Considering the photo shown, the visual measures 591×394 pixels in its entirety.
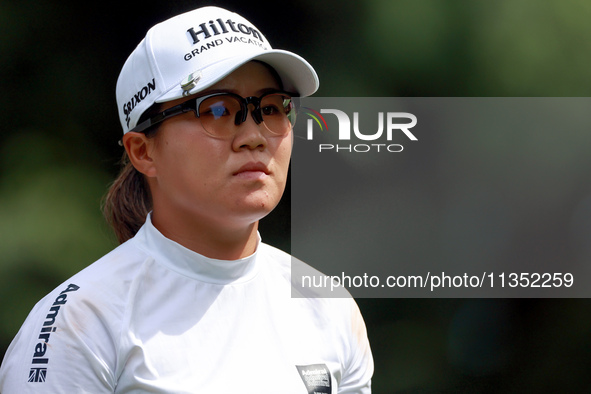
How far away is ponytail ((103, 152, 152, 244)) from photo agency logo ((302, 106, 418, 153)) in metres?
1.02

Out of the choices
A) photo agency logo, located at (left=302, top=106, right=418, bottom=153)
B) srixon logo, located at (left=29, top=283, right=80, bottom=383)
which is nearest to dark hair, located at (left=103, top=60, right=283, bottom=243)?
srixon logo, located at (left=29, top=283, right=80, bottom=383)

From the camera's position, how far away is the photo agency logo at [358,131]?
105 inches

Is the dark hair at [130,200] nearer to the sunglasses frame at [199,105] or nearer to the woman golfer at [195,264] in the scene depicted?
the woman golfer at [195,264]

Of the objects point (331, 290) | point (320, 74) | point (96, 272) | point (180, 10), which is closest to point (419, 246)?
point (320, 74)

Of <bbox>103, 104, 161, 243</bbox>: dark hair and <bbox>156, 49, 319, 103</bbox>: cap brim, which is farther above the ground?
<bbox>156, 49, 319, 103</bbox>: cap brim

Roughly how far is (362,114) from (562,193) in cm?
81

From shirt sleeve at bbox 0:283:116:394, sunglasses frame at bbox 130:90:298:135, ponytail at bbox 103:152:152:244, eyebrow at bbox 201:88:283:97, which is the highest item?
eyebrow at bbox 201:88:283:97

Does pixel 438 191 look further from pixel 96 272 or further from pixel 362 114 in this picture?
pixel 96 272

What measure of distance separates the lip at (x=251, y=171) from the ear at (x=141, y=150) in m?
0.20

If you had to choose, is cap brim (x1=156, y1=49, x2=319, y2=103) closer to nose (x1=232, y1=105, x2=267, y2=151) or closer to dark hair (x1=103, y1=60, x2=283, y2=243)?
nose (x1=232, y1=105, x2=267, y2=151)

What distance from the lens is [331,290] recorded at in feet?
5.54

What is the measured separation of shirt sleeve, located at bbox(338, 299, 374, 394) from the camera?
1.63m

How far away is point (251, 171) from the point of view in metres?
1.41

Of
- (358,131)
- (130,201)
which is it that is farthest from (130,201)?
(358,131)
